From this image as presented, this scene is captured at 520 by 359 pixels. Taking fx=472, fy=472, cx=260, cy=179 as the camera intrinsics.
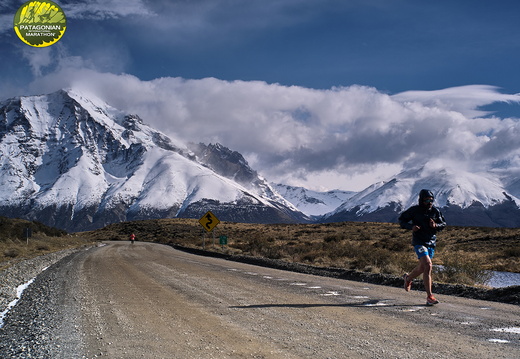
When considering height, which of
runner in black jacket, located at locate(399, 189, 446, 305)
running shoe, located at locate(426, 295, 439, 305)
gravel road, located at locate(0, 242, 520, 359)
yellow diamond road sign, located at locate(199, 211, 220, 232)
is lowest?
gravel road, located at locate(0, 242, 520, 359)

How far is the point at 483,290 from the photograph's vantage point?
11102 mm

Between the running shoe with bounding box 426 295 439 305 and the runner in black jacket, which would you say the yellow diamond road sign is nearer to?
the runner in black jacket

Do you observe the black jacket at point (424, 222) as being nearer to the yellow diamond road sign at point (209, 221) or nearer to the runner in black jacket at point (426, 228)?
the runner in black jacket at point (426, 228)

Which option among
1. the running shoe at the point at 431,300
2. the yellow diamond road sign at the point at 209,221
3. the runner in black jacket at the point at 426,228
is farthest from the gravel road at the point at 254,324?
the yellow diamond road sign at the point at 209,221

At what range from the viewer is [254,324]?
715 cm

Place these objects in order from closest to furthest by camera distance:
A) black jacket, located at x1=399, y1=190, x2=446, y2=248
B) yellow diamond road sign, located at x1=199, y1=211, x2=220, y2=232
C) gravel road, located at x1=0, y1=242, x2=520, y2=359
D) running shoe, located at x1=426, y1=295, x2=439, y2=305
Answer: gravel road, located at x1=0, y1=242, x2=520, y2=359 < running shoe, located at x1=426, y1=295, x2=439, y2=305 < black jacket, located at x1=399, y1=190, x2=446, y2=248 < yellow diamond road sign, located at x1=199, y1=211, x2=220, y2=232

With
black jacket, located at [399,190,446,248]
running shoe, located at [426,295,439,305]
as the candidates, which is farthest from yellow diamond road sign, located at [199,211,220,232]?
running shoe, located at [426,295,439,305]

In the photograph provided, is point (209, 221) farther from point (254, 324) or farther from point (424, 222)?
point (254, 324)

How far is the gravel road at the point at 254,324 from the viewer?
18.7 feet

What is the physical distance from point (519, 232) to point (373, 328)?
139 feet

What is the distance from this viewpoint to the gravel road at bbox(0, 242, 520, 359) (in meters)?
5.70

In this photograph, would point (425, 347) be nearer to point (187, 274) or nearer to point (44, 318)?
point (44, 318)

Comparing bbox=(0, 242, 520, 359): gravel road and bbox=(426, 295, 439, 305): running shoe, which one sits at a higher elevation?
bbox=(426, 295, 439, 305): running shoe

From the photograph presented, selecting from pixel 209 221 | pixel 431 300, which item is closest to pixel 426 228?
pixel 431 300
